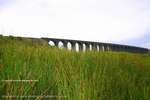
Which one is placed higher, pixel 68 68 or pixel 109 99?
pixel 68 68

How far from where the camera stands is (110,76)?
19.2 ft

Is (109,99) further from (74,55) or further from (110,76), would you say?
(74,55)

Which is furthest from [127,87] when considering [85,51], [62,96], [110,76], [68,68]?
[85,51]

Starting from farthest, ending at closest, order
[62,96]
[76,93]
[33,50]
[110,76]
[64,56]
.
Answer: [33,50], [64,56], [110,76], [62,96], [76,93]

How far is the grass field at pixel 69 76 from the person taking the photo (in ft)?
14.8

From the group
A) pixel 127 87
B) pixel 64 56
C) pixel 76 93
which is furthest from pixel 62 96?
pixel 64 56

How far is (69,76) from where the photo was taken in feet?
16.0

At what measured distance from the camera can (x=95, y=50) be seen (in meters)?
7.40

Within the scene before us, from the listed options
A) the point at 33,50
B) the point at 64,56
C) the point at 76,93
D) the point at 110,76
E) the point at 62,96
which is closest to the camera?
the point at 76,93

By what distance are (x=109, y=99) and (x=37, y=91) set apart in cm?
96

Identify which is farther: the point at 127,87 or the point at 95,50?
the point at 95,50

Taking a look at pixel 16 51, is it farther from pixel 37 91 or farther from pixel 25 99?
pixel 25 99

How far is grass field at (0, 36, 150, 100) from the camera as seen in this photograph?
451 centimetres

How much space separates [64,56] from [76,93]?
220cm
